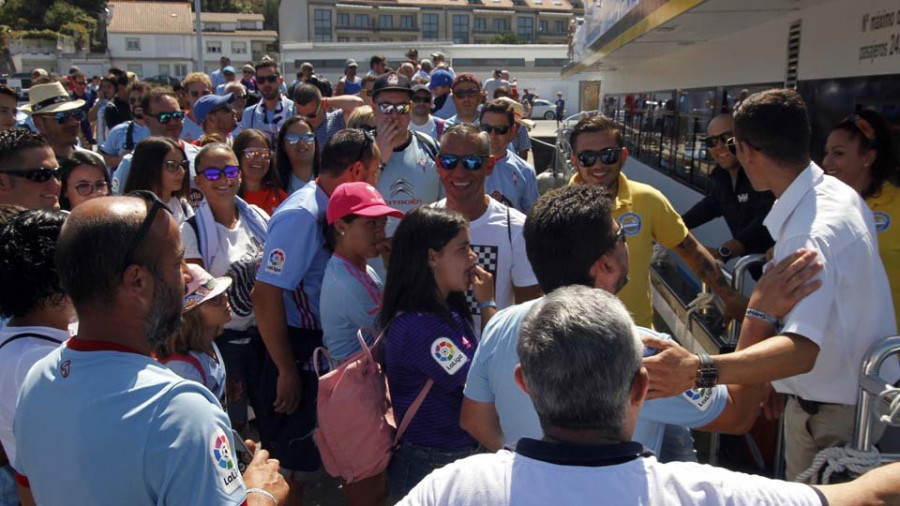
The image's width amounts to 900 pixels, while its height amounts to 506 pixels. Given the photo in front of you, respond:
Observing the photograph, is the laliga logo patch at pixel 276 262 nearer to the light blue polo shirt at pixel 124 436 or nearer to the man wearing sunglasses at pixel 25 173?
the man wearing sunglasses at pixel 25 173

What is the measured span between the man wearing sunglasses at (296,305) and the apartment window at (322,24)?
9661 cm

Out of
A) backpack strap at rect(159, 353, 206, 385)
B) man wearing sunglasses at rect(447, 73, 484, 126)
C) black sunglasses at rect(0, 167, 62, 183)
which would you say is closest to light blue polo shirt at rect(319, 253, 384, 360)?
backpack strap at rect(159, 353, 206, 385)

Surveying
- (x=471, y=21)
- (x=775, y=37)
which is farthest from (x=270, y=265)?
(x=471, y=21)

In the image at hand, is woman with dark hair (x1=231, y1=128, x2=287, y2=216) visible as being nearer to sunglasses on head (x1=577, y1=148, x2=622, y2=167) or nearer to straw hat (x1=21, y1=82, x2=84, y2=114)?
straw hat (x1=21, y1=82, x2=84, y2=114)

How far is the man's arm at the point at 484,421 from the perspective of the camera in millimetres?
2230

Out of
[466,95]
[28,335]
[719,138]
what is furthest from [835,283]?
[466,95]

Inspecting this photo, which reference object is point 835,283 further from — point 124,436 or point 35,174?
point 35,174

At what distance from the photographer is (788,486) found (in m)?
1.45

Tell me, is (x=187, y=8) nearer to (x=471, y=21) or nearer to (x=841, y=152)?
(x=471, y=21)

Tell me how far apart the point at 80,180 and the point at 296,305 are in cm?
177

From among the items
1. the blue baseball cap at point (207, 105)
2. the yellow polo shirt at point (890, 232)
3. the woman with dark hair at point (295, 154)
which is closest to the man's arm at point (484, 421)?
the yellow polo shirt at point (890, 232)

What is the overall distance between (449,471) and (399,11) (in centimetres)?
10221

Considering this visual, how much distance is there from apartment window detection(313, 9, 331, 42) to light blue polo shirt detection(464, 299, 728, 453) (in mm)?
98457

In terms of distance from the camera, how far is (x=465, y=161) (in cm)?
370
